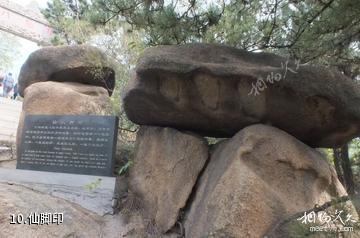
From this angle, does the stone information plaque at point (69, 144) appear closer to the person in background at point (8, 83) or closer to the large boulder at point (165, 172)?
the large boulder at point (165, 172)

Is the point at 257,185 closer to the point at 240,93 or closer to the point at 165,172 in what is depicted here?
the point at 240,93

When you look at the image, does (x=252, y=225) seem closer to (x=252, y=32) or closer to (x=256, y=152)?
(x=256, y=152)

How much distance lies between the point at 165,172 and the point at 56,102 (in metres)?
2.17

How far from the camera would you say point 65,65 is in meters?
5.44

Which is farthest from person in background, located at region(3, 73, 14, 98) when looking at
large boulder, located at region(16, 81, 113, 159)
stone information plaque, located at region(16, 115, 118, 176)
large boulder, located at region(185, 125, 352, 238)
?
large boulder, located at region(185, 125, 352, 238)

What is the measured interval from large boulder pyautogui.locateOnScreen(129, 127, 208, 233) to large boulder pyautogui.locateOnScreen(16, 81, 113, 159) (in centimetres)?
159

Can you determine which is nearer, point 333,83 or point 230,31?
point 333,83

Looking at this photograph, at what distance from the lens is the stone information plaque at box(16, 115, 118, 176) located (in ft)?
13.1

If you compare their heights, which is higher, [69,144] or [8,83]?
[8,83]

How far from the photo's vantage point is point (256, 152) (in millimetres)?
3031

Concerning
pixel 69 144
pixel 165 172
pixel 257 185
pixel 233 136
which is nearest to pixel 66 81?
pixel 69 144

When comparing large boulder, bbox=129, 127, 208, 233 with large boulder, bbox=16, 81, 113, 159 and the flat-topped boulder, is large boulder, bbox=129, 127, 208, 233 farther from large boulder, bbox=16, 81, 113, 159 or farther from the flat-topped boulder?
the flat-topped boulder

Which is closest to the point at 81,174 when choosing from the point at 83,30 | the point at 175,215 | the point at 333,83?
the point at 175,215

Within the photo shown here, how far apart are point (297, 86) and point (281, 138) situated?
43 centimetres
